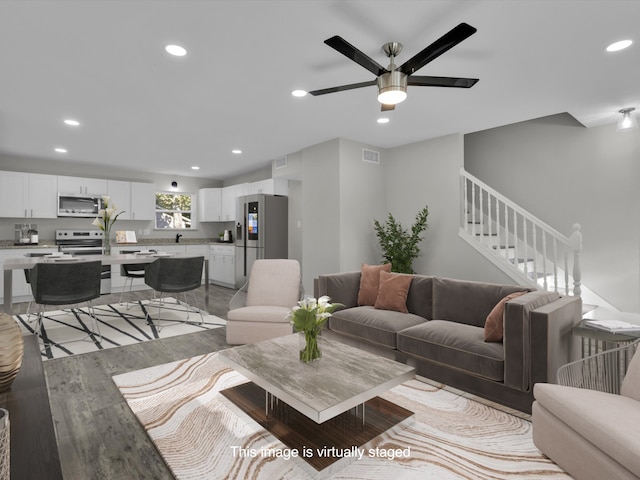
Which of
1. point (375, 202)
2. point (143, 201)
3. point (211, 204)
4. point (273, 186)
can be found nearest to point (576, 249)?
point (375, 202)

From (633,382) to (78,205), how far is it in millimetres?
7895

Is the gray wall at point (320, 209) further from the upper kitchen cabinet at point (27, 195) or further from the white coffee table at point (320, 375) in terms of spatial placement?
the upper kitchen cabinet at point (27, 195)

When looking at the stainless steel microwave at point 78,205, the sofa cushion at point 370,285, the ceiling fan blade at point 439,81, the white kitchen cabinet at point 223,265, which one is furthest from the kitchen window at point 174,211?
the ceiling fan blade at point 439,81

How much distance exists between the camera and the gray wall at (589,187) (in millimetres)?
4414

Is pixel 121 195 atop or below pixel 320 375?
atop

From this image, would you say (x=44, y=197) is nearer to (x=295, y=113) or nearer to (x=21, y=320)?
(x=21, y=320)

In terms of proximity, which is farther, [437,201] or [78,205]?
[78,205]

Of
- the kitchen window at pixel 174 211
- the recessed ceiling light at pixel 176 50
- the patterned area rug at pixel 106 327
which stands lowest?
the patterned area rug at pixel 106 327

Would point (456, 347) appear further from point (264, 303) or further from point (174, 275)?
point (174, 275)

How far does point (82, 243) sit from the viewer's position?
661 cm

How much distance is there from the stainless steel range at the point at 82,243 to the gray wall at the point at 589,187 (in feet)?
23.5

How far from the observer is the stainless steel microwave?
6355 millimetres

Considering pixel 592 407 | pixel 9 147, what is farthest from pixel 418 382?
pixel 9 147

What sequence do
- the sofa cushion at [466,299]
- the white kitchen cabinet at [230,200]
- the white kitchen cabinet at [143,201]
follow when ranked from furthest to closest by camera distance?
the white kitchen cabinet at [230,200], the white kitchen cabinet at [143,201], the sofa cushion at [466,299]
